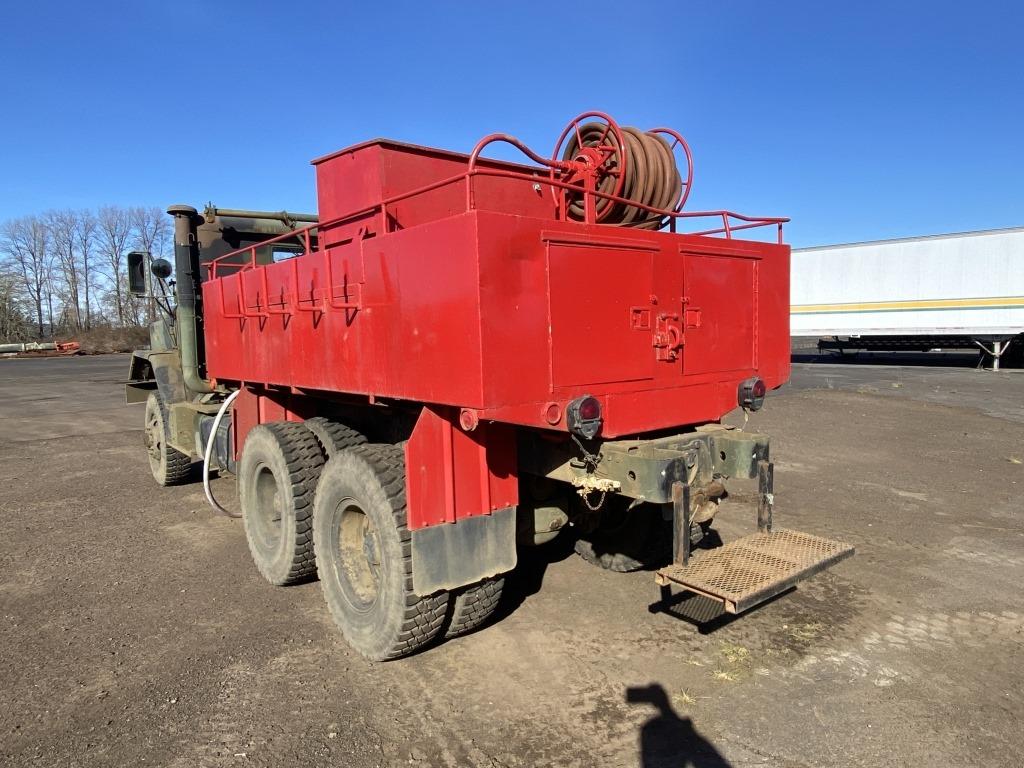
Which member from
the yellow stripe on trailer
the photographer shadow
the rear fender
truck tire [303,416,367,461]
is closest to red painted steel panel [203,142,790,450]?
truck tire [303,416,367,461]

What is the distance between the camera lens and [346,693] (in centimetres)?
325

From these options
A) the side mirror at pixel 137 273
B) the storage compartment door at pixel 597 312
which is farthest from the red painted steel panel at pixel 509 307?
the side mirror at pixel 137 273

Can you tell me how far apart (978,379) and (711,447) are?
20839 millimetres

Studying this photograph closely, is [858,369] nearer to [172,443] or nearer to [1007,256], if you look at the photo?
[1007,256]

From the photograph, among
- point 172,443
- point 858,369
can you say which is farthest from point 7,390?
point 858,369

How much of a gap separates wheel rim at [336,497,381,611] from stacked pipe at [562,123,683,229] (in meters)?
2.15

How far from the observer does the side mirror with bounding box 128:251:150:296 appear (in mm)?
6574

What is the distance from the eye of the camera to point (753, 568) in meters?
3.13

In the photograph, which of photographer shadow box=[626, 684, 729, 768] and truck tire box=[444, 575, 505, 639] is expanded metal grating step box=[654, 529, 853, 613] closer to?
photographer shadow box=[626, 684, 729, 768]

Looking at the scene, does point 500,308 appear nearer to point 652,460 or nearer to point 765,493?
point 652,460

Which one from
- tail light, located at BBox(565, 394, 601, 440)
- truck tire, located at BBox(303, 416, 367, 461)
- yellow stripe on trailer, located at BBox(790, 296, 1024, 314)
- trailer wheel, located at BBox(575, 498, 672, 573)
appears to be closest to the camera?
tail light, located at BBox(565, 394, 601, 440)

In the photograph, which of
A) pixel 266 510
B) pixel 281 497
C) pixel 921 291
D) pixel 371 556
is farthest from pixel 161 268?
pixel 921 291

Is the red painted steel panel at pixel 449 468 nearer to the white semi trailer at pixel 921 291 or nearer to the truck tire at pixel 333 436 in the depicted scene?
the truck tire at pixel 333 436

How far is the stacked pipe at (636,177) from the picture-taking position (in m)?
3.56
